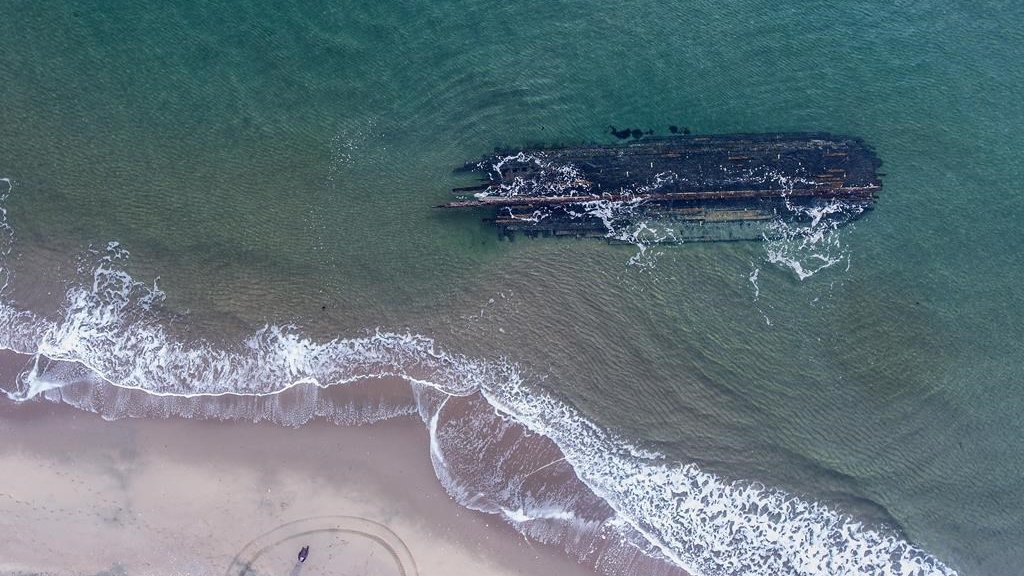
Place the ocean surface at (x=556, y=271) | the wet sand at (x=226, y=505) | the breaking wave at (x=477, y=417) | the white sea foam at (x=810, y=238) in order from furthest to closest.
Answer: the white sea foam at (x=810, y=238) < the ocean surface at (x=556, y=271) < the breaking wave at (x=477, y=417) < the wet sand at (x=226, y=505)

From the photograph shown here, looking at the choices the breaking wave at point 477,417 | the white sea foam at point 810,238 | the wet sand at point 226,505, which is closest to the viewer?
the wet sand at point 226,505

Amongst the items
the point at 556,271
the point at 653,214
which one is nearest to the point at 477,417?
the point at 556,271

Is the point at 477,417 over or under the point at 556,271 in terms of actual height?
under

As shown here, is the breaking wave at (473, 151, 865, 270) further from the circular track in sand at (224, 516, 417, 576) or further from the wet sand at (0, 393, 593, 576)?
the circular track in sand at (224, 516, 417, 576)

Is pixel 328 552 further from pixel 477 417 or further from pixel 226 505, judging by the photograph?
pixel 477 417

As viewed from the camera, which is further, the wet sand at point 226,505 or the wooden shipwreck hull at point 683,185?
→ the wooden shipwreck hull at point 683,185

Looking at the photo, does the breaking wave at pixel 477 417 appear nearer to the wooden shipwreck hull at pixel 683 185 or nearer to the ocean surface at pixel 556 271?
the ocean surface at pixel 556 271

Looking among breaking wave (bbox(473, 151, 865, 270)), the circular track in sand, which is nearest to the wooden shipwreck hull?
breaking wave (bbox(473, 151, 865, 270))

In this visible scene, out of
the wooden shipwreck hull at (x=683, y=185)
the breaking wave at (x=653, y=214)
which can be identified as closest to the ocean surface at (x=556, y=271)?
the breaking wave at (x=653, y=214)
